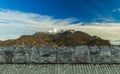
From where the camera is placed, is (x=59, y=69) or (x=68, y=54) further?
(x=68, y=54)

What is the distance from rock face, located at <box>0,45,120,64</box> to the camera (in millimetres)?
11766

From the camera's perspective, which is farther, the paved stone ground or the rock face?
the rock face

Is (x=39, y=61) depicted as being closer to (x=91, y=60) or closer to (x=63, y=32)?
(x=91, y=60)

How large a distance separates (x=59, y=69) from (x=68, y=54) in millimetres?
788

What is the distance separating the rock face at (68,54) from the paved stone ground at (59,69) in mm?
223

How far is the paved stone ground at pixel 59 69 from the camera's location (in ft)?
36.6

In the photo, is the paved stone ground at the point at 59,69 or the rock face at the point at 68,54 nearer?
the paved stone ground at the point at 59,69

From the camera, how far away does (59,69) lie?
11.3 meters

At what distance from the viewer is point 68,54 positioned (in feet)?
38.6

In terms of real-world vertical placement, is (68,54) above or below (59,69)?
above

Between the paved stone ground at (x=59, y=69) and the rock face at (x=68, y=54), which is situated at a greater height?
the rock face at (x=68, y=54)

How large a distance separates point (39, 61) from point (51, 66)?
0.55 m

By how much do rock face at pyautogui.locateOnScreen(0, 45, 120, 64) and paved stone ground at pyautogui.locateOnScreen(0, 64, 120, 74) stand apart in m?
0.22

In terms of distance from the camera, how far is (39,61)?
11.8m
